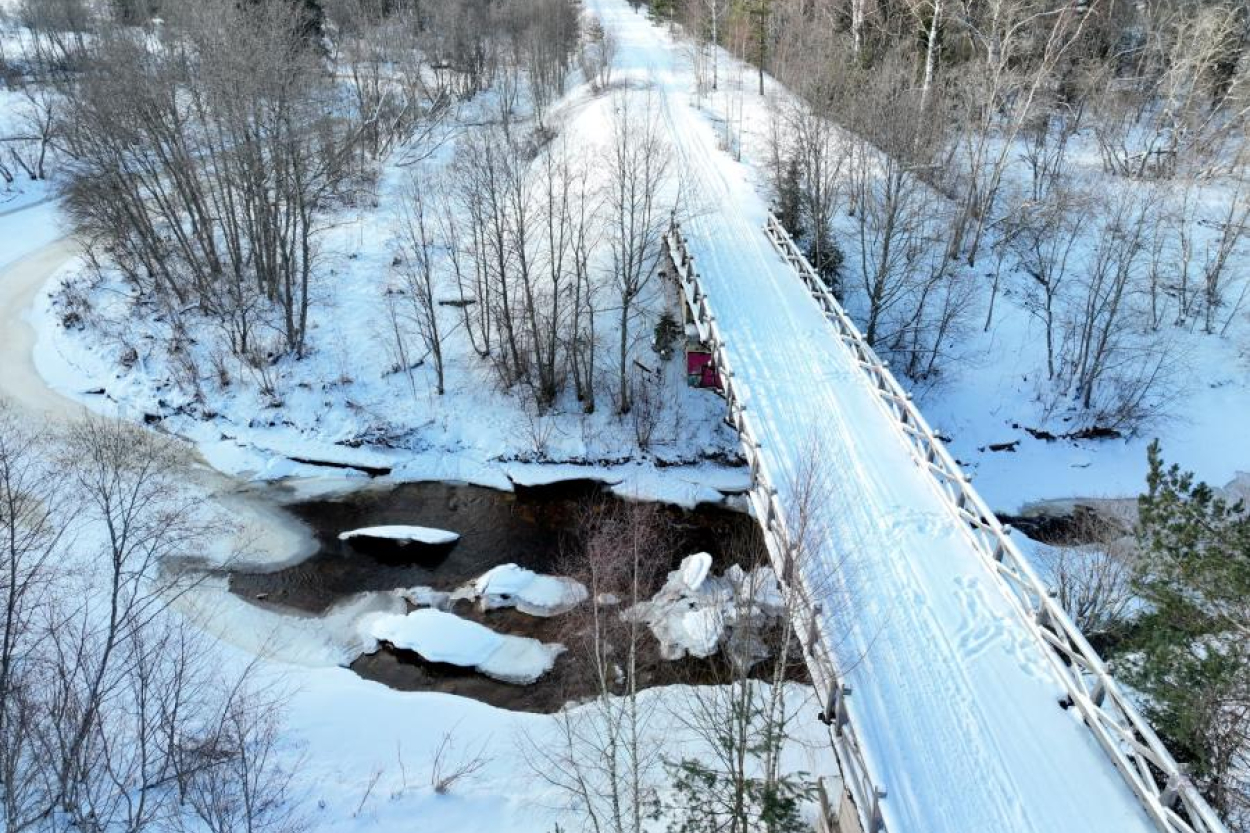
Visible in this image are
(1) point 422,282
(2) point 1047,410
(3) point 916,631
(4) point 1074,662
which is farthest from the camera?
(1) point 422,282

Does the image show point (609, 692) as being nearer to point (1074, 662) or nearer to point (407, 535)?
point (407, 535)

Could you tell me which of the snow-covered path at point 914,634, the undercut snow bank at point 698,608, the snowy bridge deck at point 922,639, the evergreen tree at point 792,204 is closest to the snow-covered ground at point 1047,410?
the evergreen tree at point 792,204

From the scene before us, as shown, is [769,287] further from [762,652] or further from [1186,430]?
[1186,430]

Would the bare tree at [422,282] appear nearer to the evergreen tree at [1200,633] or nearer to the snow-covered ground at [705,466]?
the snow-covered ground at [705,466]

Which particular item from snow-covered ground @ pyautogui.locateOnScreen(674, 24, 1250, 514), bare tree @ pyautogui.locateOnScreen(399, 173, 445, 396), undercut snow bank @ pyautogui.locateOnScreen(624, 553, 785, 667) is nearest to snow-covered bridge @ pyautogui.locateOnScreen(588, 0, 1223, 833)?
undercut snow bank @ pyautogui.locateOnScreen(624, 553, 785, 667)

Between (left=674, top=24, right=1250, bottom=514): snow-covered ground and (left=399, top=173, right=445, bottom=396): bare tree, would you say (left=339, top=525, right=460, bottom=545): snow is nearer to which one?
(left=399, top=173, right=445, bottom=396): bare tree

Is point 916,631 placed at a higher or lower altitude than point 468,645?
higher

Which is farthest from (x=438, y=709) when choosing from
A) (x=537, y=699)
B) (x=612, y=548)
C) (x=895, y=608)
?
(x=895, y=608)

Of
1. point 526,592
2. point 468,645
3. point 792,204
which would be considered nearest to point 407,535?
point 526,592
